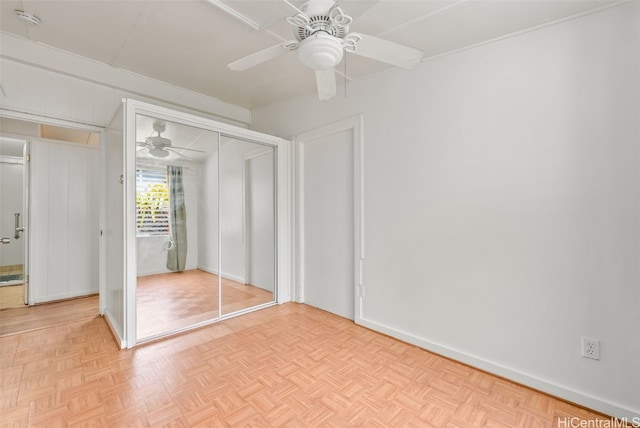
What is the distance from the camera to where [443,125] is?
239 cm

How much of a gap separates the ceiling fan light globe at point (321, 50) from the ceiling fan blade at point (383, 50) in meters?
0.10

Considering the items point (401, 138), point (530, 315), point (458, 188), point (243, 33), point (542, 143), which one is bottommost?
point (530, 315)

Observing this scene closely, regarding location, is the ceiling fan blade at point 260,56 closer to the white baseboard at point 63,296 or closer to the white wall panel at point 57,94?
the white wall panel at point 57,94

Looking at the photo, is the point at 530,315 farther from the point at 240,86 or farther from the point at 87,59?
the point at 87,59

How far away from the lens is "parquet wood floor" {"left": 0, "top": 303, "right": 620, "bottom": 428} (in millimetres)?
1632

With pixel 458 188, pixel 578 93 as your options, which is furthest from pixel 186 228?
pixel 578 93

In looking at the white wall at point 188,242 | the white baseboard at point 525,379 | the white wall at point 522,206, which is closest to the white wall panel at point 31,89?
the white wall at point 188,242

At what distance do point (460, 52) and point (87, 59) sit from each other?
3574mm

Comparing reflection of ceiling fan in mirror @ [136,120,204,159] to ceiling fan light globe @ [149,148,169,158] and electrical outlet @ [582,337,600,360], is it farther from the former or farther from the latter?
electrical outlet @ [582,337,600,360]

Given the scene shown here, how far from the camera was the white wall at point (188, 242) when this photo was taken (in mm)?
2627

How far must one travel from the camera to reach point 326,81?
1932 millimetres

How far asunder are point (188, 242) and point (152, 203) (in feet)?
1.93

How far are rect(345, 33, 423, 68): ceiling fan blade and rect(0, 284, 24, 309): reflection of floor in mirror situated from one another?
4.78m

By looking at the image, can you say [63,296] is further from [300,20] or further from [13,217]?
[300,20]
